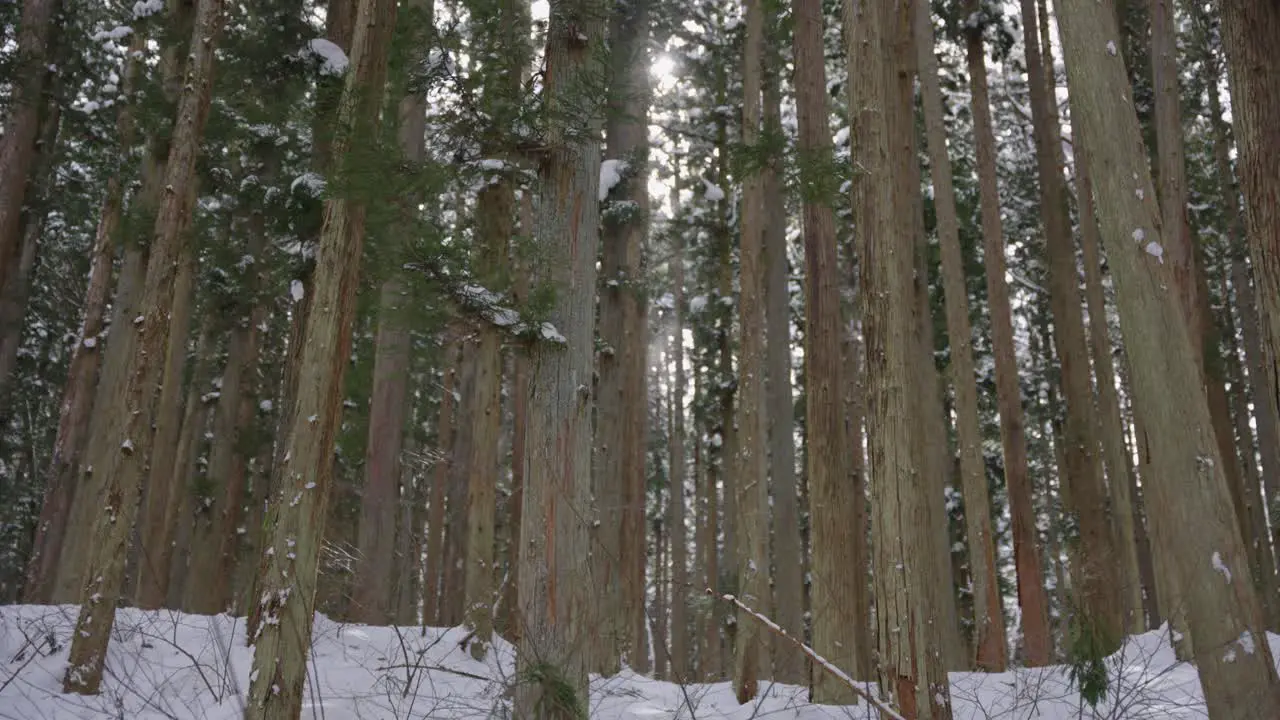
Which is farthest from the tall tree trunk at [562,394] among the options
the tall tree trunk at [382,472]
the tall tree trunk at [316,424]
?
the tall tree trunk at [382,472]

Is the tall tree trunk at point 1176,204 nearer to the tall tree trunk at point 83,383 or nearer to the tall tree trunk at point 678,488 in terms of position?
the tall tree trunk at point 678,488

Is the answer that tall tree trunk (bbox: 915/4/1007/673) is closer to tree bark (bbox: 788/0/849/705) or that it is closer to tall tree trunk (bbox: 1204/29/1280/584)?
tree bark (bbox: 788/0/849/705)

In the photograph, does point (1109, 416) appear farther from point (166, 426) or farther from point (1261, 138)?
point (166, 426)

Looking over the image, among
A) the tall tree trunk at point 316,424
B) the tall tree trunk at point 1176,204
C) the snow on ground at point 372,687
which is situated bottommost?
the snow on ground at point 372,687

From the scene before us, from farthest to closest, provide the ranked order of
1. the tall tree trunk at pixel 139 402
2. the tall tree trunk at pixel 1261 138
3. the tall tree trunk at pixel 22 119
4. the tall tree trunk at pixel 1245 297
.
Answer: the tall tree trunk at pixel 1245 297
the tall tree trunk at pixel 22 119
the tall tree trunk at pixel 139 402
the tall tree trunk at pixel 1261 138

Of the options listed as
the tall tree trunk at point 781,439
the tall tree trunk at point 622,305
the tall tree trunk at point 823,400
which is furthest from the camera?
the tall tree trunk at point 622,305

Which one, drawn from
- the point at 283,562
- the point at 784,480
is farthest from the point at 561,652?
the point at 784,480

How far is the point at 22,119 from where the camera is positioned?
11.3 meters

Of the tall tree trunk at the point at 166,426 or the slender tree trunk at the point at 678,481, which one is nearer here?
the tall tree trunk at the point at 166,426

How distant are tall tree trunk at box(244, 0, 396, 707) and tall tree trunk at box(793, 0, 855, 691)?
346 cm

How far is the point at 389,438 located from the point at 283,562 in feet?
15.6

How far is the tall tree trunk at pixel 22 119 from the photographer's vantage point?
433 inches

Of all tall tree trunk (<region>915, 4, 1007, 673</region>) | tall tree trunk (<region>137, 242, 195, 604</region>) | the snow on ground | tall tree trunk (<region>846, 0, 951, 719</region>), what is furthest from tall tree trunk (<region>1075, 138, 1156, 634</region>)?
tall tree trunk (<region>137, 242, 195, 604</region>)

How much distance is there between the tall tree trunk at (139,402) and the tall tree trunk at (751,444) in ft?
16.9
